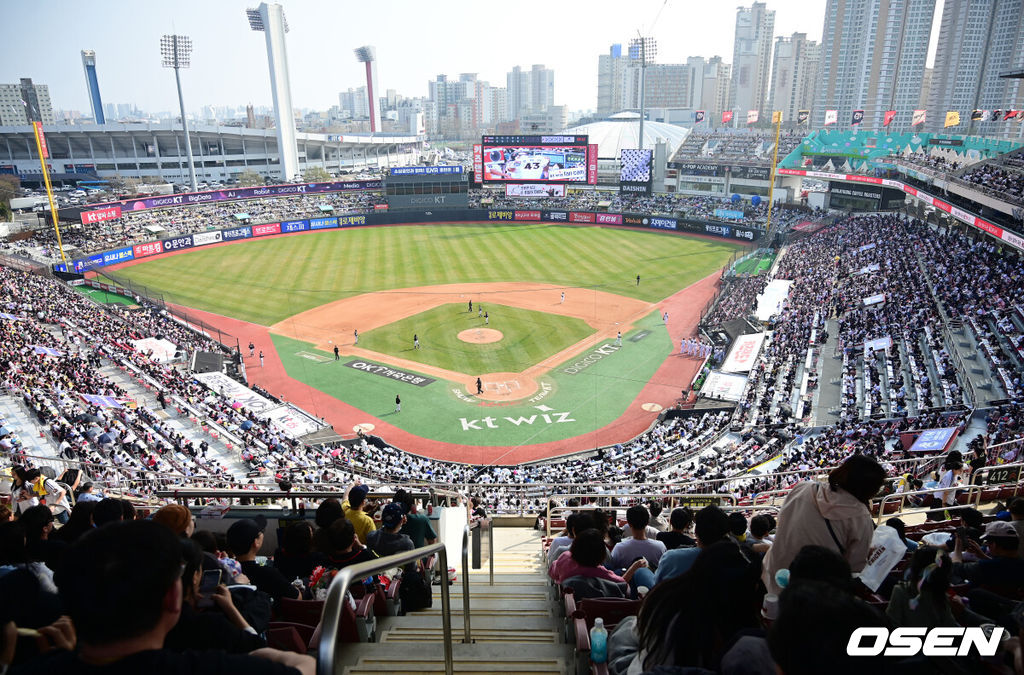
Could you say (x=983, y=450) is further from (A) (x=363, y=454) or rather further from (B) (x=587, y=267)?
(B) (x=587, y=267)

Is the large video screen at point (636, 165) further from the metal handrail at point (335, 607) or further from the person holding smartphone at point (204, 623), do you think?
the person holding smartphone at point (204, 623)

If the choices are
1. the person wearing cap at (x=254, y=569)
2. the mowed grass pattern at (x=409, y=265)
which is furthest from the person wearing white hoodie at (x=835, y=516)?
the mowed grass pattern at (x=409, y=265)

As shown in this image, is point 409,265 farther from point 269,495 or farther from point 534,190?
point 269,495

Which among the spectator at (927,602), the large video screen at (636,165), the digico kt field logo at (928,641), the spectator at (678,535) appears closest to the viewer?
the digico kt field logo at (928,641)

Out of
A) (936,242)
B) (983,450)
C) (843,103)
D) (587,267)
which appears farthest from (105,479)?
(843,103)

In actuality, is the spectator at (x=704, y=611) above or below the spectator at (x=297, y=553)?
above

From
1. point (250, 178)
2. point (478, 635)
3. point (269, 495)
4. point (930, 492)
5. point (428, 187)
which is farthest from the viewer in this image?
point (250, 178)

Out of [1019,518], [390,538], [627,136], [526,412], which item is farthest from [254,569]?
[627,136]
